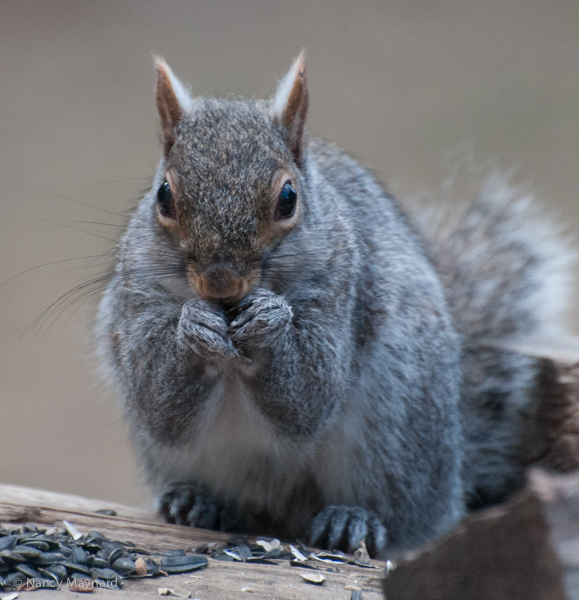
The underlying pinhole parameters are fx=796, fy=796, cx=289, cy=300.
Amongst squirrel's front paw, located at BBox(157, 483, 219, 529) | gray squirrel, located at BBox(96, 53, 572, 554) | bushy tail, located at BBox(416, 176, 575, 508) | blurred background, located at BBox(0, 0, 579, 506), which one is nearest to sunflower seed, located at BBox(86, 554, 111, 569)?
gray squirrel, located at BBox(96, 53, 572, 554)

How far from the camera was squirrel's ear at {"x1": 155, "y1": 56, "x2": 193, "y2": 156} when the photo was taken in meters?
1.44

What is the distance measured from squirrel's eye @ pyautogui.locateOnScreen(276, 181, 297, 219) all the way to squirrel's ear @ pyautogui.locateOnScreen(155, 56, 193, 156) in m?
0.26

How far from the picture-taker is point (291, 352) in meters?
1.40

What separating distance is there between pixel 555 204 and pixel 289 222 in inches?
101

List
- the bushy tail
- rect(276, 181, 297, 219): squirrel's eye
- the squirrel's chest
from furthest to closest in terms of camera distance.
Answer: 1. the bushy tail
2. the squirrel's chest
3. rect(276, 181, 297, 219): squirrel's eye

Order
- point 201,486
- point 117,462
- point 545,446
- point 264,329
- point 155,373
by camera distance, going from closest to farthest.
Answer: point 264,329 → point 155,373 → point 201,486 → point 545,446 → point 117,462

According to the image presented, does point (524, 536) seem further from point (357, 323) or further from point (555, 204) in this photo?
point (555, 204)

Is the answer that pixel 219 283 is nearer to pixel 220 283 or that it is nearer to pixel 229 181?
pixel 220 283

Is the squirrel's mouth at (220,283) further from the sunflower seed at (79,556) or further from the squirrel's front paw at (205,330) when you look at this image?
the sunflower seed at (79,556)

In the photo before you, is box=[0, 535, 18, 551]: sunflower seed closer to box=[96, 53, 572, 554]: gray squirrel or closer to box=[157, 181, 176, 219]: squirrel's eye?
box=[96, 53, 572, 554]: gray squirrel

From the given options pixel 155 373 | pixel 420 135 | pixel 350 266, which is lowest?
pixel 155 373

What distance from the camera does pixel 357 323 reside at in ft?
5.24

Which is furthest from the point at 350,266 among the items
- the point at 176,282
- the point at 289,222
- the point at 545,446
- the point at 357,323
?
the point at 545,446

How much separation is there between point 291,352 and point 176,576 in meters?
0.42
